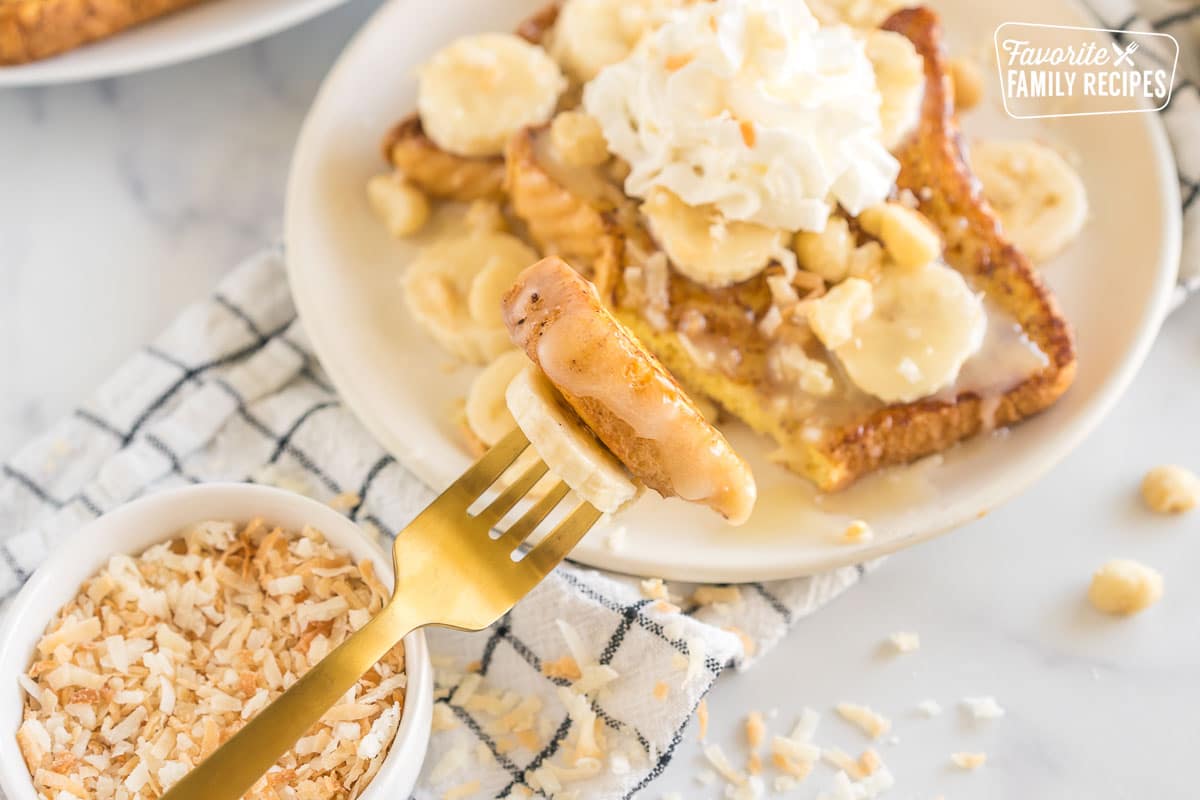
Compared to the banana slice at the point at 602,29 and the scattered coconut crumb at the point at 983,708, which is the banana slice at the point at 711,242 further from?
the scattered coconut crumb at the point at 983,708

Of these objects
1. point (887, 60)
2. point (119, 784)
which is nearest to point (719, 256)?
point (887, 60)

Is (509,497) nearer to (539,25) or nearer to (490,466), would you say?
(490,466)

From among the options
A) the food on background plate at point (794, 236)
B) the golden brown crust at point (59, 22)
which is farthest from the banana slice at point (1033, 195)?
the golden brown crust at point (59, 22)

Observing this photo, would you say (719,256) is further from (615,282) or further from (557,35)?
(557,35)

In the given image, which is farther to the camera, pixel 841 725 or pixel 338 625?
pixel 841 725

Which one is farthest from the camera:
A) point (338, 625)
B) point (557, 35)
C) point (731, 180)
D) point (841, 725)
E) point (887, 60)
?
point (557, 35)

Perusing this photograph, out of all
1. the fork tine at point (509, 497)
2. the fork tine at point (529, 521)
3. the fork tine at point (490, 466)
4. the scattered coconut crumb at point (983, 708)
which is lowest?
the scattered coconut crumb at point (983, 708)

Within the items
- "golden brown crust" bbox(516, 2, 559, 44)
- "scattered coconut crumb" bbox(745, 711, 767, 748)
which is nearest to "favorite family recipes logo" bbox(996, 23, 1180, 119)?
"golden brown crust" bbox(516, 2, 559, 44)

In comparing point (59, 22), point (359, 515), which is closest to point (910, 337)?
point (359, 515)
